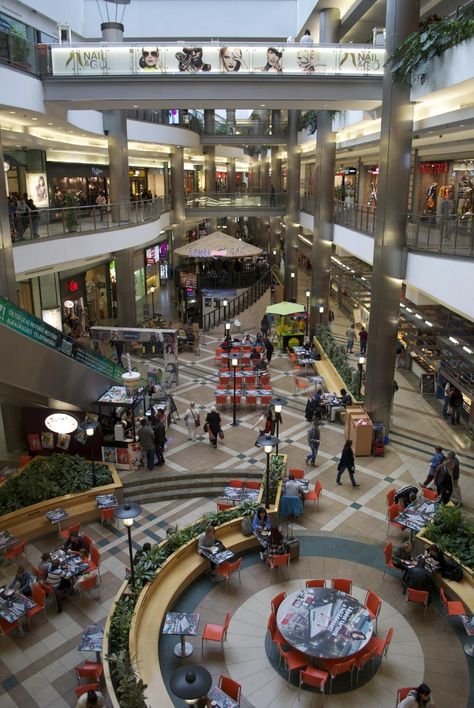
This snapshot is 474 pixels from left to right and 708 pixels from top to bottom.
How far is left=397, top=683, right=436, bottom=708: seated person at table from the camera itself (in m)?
6.89

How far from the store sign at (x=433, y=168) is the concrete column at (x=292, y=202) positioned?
848cm

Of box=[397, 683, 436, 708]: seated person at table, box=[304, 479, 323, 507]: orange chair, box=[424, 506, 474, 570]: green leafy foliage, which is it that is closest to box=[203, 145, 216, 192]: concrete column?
box=[304, 479, 323, 507]: orange chair

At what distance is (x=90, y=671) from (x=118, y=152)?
60.7 ft

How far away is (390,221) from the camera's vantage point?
14656 mm

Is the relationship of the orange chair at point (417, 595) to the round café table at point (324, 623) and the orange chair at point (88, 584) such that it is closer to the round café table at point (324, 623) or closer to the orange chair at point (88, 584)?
the round café table at point (324, 623)

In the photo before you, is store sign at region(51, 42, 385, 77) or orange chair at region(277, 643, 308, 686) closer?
orange chair at region(277, 643, 308, 686)

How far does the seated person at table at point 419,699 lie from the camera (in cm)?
689

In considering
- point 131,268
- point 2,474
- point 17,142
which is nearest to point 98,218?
point 17,142

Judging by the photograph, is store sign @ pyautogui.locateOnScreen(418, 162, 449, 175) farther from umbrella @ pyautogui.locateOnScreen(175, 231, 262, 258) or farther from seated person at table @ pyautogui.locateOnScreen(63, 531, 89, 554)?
seated person at table @ pyautogui.locateOnScreen(63, 531, 89, 554)

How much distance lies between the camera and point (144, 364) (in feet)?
72.7

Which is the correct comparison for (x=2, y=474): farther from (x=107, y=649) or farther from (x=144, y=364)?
(x=144, y=364)

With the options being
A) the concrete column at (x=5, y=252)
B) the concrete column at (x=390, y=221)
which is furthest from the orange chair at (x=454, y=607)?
the concrete column at (x=5, y=252)

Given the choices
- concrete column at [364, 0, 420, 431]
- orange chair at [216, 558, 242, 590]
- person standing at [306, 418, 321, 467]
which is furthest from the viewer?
person standing at [306, 418, 321, 467]

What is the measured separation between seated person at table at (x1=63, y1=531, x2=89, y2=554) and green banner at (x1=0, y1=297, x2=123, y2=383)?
13.6ft
